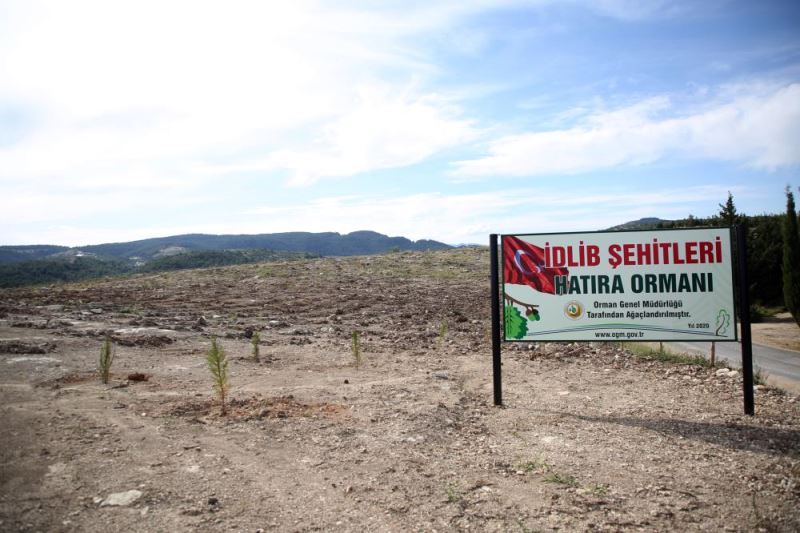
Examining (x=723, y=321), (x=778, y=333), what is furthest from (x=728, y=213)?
(x=723, y=321)

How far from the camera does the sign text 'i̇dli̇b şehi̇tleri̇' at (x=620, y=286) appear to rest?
277 inches

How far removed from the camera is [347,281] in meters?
28.9

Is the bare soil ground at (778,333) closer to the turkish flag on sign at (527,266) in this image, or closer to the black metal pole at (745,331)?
the black metal pole at (745,331)

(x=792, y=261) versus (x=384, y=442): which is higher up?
(x=792, y=261)

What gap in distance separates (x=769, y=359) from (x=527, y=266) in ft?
27.1

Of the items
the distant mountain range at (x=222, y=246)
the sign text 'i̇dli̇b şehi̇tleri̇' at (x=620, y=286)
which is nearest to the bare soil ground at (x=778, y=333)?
the sign text 'i̇dli̇b şehi̇tleri̇' at (x=620, y=286)

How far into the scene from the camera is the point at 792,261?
1478 cm

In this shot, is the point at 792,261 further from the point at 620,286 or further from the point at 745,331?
the point at 620,286

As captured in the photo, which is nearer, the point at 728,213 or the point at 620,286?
the point at 620,286

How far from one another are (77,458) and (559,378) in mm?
7530

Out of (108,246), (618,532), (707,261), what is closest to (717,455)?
(618,532)

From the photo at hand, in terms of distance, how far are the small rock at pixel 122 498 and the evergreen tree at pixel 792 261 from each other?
1748cm

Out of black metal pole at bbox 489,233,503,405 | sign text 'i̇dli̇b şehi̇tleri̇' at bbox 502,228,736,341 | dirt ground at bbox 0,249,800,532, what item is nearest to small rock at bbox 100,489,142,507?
dirt ground at bbox 0,249,800,532

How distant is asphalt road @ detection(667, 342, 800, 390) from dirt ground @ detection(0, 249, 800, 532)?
73.5 inches
